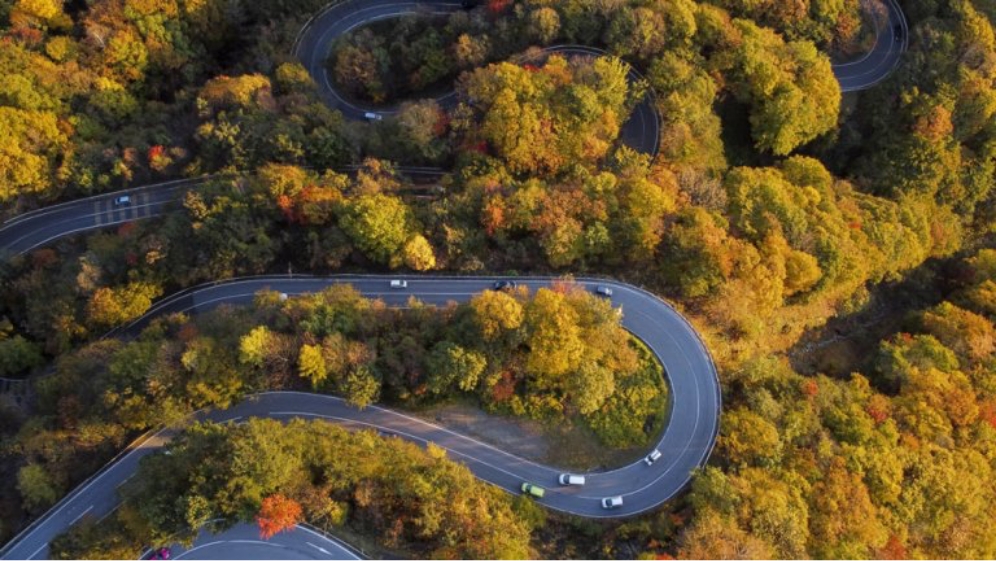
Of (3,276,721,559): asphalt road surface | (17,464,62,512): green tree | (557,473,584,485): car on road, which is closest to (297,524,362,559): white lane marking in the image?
(3,276,721,559): asphalt road surface

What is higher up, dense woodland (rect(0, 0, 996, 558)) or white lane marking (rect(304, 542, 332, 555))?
dense woodland (rect(0, 0, 996, 558))

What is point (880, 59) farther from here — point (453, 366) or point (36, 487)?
point (36, 487)

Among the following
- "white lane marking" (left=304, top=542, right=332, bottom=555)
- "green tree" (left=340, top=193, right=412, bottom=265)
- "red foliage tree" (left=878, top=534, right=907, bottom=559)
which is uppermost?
"green tree" (left=340, top=193, right=412, bottom=265)

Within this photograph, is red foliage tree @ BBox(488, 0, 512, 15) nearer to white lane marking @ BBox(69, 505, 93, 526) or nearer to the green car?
the green car

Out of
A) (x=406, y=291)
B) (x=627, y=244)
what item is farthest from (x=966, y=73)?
(x=406, y=291)

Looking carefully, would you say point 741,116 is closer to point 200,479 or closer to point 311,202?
point 311,202
